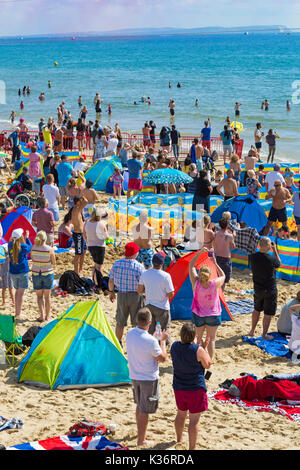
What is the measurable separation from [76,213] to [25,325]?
2.35 metres

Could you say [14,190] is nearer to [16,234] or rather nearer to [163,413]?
[16,234]

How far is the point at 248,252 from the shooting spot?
34.6 feet

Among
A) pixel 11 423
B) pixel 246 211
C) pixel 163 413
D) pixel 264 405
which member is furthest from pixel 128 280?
pixel 246 211

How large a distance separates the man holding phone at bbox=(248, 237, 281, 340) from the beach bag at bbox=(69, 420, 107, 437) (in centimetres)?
324

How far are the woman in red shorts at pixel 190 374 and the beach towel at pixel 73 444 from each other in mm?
619

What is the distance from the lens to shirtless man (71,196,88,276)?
1035 cm

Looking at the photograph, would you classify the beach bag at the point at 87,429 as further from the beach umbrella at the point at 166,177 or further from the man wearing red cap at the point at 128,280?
the beach umbrella at the point at 166,177

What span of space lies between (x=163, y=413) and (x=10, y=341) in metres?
2.22

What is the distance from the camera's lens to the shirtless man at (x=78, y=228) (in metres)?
10.4

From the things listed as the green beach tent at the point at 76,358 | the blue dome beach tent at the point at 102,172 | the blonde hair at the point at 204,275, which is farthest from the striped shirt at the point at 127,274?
the blue dome beach tent at the point at 102,172

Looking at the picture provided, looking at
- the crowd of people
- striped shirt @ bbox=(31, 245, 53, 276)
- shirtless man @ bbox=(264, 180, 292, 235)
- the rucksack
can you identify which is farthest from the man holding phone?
the rucksack

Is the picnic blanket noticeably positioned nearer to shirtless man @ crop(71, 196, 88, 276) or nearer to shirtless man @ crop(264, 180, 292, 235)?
shirtless man @ crop(71, 196, 88, 276)

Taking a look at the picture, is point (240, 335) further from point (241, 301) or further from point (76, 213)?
point (76, 213)

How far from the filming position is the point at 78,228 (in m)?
10.5
